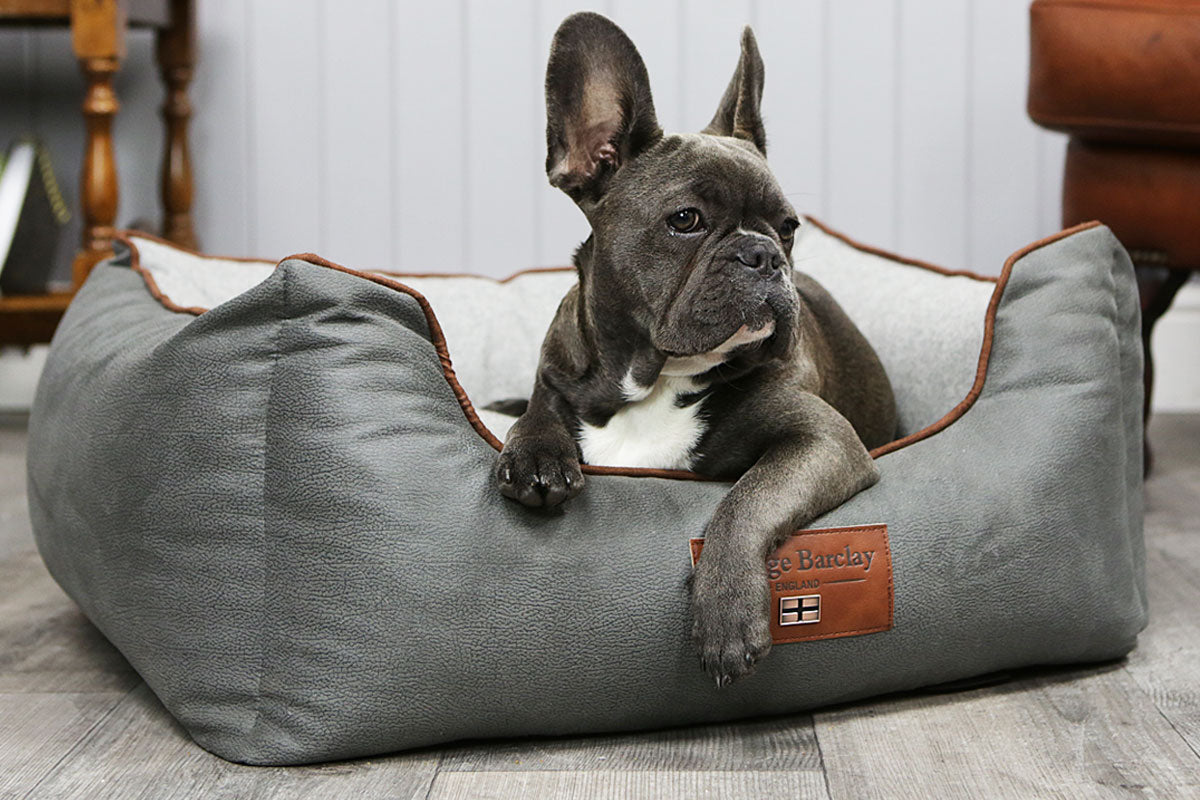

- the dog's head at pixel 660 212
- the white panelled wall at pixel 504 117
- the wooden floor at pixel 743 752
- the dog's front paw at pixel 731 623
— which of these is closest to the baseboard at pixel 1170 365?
the white panelled wall at pixel 504 117

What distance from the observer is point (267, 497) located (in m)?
1.38

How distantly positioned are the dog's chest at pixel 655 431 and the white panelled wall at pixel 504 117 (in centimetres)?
193

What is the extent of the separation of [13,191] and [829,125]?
7.27ft

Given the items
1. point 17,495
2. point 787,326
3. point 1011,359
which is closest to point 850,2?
point 1011,359

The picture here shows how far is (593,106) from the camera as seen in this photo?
1608 millimetres

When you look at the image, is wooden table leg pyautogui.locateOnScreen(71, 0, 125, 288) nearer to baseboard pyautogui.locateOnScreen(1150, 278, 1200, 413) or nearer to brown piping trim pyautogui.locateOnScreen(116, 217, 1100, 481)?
brown piping trim pyautogui.locateOnScreen(116, 217, 1100, 481)

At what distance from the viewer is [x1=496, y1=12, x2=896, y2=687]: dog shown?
Answer: 1.46 meters

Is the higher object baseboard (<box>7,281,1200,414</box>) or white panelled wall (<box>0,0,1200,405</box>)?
white panelled wall (<box>0,0,1200,405</box>)

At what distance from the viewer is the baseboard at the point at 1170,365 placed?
11.9 ft

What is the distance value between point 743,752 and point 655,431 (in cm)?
44

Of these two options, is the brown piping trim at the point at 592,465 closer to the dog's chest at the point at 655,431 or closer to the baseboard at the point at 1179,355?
the dog's chest at the point at 655,431

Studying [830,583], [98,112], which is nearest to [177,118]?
[98,112]

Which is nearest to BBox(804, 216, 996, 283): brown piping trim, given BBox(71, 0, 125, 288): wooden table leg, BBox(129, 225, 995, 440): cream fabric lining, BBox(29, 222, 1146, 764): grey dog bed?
BBox(129, 225, 995, 440): cream fabric lining

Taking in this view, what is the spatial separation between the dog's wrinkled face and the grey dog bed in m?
0.20
